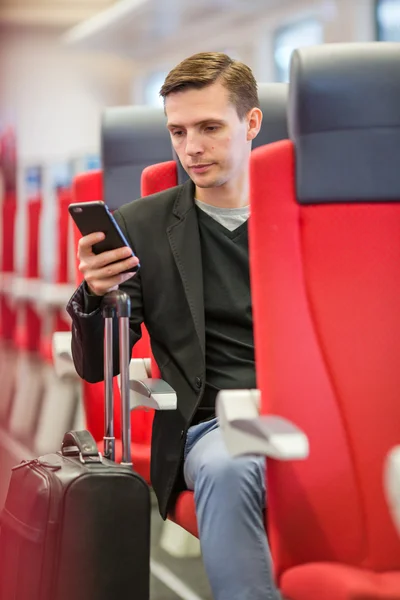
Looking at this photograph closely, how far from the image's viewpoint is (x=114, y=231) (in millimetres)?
1766

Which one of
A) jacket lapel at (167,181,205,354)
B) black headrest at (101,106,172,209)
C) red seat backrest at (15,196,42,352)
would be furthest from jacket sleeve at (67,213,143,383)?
red seat backrest at (15,196,42,352)

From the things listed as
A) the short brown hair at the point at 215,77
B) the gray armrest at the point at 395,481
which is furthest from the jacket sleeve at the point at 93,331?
the gray armrest at the point at 395,481

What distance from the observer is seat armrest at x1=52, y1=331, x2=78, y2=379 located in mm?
2656

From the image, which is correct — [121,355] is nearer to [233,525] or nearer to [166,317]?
[166,317]

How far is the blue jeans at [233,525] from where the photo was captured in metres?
1.61

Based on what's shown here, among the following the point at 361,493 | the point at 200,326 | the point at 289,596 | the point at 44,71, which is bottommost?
the point at 289,596

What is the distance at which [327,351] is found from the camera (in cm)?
170

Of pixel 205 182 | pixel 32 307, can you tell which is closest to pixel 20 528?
pixel 205 182

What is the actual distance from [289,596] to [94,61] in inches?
377

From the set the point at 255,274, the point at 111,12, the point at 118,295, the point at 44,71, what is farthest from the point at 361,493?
the point at 44,71

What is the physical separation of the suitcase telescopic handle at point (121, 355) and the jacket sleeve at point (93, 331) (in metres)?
0.07

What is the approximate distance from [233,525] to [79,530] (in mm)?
281

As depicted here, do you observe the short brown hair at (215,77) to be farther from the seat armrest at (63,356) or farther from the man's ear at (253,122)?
the seat armrest at (63,356)

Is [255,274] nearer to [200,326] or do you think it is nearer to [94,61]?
[200,326]
